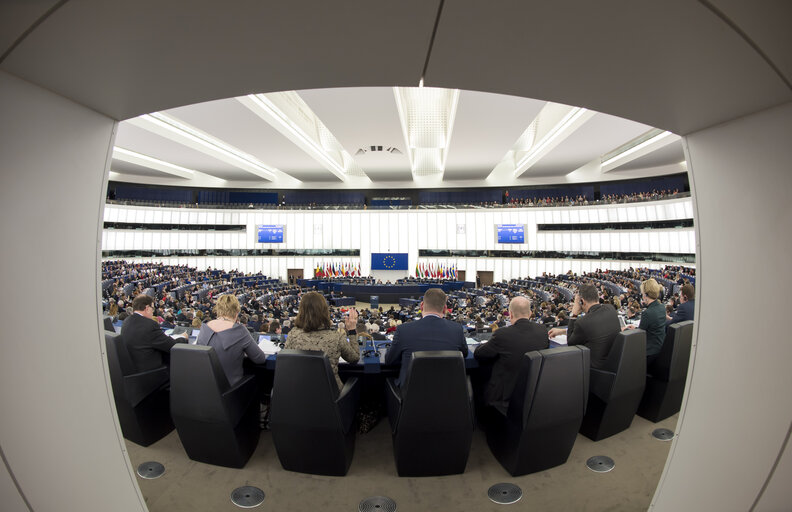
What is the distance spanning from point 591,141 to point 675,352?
48.6 feet

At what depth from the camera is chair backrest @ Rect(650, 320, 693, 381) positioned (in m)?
3.91

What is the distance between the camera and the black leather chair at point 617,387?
3568 millimetres

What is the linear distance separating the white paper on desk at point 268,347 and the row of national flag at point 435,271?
22.6 m

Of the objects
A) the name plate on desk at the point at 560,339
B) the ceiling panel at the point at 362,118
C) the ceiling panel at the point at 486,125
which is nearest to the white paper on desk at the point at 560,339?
the name plate on desk at the point at 560,339

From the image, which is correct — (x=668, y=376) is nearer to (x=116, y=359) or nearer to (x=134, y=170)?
(x=116, y=359)

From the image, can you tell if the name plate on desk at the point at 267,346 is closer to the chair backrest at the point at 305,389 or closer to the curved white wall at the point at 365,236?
the chair backrest at the point at 305,389

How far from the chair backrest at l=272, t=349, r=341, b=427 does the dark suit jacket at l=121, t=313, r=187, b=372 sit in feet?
5.30

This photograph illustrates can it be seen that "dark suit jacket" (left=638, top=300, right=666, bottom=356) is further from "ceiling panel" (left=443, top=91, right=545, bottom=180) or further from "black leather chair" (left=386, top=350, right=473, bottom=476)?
"ceiling panel" (left=443, top=91, right=545, bottom=180)

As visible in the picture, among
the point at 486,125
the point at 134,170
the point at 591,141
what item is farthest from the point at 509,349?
the point at 134,170

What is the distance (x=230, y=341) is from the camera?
343cm

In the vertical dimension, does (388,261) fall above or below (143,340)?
above

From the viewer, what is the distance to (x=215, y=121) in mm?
13133

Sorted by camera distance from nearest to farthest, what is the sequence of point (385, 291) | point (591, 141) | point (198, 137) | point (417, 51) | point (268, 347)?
point (417, 51)
point (268, 347)
point (591, 141)
point (198, 137)
point (385, 291)

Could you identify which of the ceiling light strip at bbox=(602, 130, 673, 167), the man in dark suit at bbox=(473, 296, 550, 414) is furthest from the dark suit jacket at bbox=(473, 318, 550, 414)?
the ceiling light strip at bbox=(602, 130, 673, 167)
